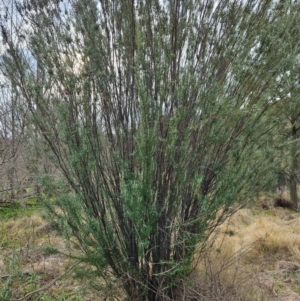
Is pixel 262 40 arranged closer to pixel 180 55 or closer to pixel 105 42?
pixel 180 55

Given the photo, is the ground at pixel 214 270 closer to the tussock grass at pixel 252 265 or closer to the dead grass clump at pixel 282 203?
the tussock grass at pixel 252 265

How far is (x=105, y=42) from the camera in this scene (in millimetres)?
3123

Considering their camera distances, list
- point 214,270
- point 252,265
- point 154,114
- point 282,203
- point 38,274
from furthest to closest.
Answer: point 282,203 < point 252,265 < point 38,274 < point 214,270 < point 154,114

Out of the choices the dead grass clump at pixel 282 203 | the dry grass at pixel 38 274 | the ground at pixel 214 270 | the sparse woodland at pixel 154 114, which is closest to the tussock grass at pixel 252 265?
the ground at pixel 214 270

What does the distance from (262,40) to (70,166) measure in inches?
76.9

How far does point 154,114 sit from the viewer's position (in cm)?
296

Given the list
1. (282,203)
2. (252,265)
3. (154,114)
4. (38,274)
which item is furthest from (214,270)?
(282,203)

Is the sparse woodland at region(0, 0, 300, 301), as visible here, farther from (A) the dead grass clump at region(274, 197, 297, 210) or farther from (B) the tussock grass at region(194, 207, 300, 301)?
(A) the dead grass clump at region(274, 197, 297, 210)

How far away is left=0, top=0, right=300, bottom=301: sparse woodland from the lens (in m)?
2.98

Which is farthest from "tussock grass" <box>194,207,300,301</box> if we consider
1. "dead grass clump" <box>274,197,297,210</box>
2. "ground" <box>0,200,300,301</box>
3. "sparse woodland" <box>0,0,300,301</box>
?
"dead grass clump" <box>274,197,297,210</box>

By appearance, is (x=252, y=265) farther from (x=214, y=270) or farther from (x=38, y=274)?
(x=38, y=274)

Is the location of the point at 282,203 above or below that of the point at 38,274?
above

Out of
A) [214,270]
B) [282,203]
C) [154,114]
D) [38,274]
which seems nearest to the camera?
[154,114]

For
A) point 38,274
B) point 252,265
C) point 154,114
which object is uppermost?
point 154,114
